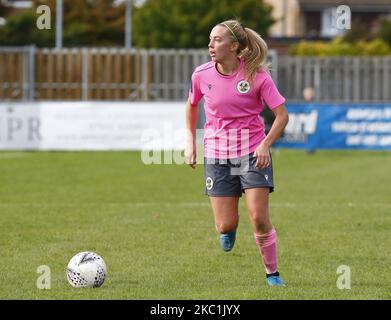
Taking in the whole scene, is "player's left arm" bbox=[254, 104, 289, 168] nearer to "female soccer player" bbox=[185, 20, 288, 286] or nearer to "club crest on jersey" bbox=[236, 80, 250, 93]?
"female soccer player" bbox=[185, 20, 288, 286]

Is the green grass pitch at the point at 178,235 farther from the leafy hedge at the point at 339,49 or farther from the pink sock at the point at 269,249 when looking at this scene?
the leafy hedge at the point at 339,49

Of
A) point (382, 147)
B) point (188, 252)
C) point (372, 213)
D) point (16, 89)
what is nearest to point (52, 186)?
point (372, 213)

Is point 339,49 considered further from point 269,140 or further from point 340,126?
point 269,140

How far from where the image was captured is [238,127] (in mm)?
8797

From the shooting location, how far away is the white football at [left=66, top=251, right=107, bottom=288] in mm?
8578

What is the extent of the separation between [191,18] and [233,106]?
1958 inches

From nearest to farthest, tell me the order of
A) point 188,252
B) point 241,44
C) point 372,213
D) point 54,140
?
point 241,44
point 188,252
point 372,213
point 54,140

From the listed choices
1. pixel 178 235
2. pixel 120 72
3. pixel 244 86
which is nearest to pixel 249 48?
pixel 244 86

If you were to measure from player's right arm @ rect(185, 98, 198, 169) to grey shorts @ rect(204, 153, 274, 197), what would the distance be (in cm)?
12

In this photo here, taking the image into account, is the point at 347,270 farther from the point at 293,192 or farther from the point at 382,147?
the point at 382,147

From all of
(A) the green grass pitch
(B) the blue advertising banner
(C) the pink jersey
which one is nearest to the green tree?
(B) the blue advertising banner

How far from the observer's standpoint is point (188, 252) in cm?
1100

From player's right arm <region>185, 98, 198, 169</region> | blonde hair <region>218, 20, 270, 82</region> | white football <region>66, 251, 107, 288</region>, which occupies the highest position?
blonde hair <region>218, 20, 270, 82</region>
